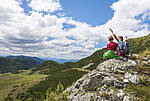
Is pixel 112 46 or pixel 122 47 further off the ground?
pixel 112 46

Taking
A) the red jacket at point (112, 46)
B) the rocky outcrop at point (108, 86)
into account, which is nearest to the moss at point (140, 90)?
the rocky outcrop at point (108, 86)

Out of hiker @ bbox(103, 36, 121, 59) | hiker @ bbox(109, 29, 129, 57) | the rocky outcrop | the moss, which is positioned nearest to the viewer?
the moss

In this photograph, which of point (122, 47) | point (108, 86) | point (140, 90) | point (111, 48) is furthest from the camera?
point (111, 48)

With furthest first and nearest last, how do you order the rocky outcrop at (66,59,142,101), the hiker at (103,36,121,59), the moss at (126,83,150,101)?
the hiker at (103,36,121,59) < the rocky outcrop at (66,59,142,101) < the moss at (126,83,150,101)

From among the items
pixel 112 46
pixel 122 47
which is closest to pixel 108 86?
pixel 112 46

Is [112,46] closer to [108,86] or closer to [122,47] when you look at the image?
[122,47]

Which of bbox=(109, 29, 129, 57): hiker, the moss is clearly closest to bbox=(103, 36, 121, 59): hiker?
bbox=(109, 29, 129, 57): hiker

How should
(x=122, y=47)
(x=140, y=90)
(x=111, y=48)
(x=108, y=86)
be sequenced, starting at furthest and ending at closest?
(x=111, y=48) < (x=122, y=47) < (x=108, y=86) < (x=140, y=90)

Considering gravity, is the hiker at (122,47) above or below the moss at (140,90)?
above

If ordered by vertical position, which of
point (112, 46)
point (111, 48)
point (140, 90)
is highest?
point (112, 46)

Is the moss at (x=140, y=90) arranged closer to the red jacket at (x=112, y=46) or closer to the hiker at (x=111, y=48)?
the hiker at (x=111, y=48)

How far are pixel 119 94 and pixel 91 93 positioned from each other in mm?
1667

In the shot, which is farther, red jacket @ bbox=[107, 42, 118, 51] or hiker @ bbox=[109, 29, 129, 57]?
red jacket @ bbox=[107, 42, 118, 51]

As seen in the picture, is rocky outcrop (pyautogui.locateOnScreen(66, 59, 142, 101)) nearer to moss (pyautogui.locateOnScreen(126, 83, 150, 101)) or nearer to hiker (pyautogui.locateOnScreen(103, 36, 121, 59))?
moss (pyautogui.locateOnScreen(126, 83, 150, 101))
